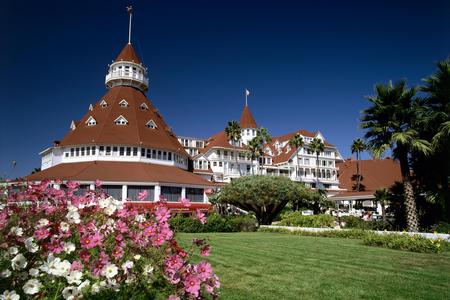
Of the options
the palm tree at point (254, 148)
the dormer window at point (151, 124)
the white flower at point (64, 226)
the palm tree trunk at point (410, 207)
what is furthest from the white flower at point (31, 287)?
the palm tree at point (254, 148)

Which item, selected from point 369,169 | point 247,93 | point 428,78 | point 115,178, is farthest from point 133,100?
point 369,169

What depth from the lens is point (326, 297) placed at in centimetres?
836

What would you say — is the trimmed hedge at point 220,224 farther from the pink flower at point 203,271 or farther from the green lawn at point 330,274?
the pink flower at point 203,271

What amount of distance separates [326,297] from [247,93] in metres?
83.0

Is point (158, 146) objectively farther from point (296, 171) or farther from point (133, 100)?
point (296, 171)

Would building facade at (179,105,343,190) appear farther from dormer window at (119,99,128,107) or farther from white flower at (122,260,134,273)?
white flower at (122,260,134,273)

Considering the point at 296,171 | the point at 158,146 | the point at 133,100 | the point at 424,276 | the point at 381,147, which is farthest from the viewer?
the point at 296,171

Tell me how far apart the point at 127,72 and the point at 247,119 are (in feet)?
111

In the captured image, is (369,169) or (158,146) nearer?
(158,146)

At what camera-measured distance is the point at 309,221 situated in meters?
32.8

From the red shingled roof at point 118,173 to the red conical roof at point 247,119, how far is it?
121ft

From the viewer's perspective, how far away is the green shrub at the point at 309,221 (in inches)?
1258

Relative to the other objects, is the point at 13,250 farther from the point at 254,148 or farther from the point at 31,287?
the point at 254,148

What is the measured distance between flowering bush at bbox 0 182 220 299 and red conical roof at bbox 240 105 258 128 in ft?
262
